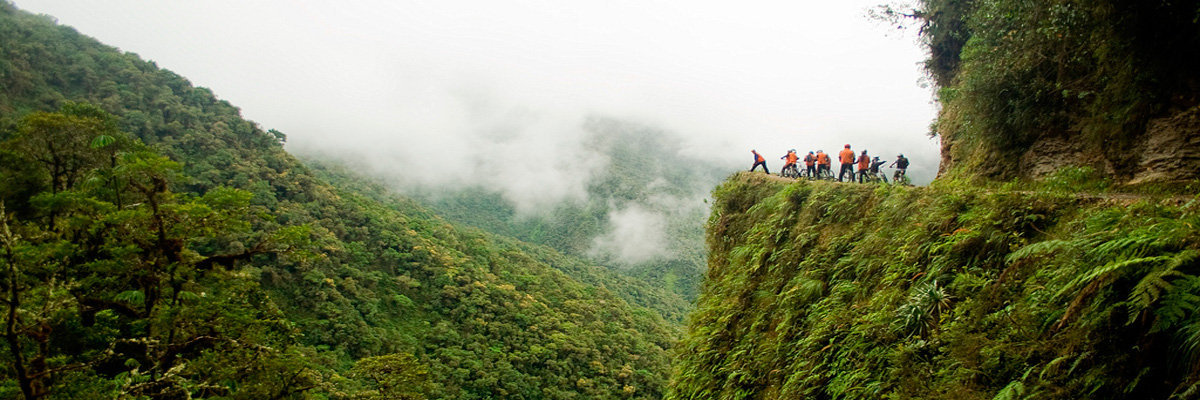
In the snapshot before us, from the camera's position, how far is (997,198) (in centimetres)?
550

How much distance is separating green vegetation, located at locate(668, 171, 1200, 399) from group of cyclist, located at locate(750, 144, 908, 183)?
5469 millimetres

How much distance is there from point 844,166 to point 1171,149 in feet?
27.4

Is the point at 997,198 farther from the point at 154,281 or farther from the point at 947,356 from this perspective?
the point at 154,281

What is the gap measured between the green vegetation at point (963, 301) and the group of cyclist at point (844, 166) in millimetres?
5469

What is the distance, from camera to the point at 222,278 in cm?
1465

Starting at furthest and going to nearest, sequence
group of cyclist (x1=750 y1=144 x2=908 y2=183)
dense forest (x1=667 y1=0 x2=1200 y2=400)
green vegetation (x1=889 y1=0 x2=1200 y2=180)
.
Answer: group of cyclist (x1=750 y1=144 x2=908 y2=183) < green vegetation (x1=889 y1=0 x2=1200 y2=180) < dense forest (x1=667 y1=0 x2=1200 y2=400)

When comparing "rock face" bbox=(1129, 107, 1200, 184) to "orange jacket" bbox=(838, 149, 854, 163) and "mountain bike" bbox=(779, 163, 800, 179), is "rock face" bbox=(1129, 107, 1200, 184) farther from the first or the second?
"mountain bike" bbox=(779, 163, 800, 179)

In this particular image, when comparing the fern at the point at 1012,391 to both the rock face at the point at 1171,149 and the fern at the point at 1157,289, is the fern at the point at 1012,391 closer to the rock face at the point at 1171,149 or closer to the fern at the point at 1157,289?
the fern at the point at 1157,289

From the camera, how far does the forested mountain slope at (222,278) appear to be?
39.8 ft

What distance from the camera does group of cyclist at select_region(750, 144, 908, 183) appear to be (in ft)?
47.8

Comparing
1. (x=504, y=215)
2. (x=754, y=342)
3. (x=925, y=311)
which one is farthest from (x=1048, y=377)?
(x=504, y=215)

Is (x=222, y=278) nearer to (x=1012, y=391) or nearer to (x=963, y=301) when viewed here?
(x=963, y=301)

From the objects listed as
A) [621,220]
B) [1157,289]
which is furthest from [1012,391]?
[621,220]

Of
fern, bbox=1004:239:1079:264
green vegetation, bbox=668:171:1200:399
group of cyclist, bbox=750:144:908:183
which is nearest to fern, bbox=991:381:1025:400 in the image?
green vegetation, bbox=668:171:1200:399
